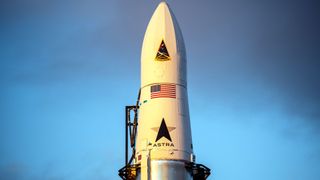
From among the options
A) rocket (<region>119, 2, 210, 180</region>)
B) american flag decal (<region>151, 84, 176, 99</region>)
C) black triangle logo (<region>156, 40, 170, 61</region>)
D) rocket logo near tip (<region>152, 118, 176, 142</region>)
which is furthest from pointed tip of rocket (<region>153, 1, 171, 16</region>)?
rocket logo near tip (<region>152, 118, 176, 142</region>)

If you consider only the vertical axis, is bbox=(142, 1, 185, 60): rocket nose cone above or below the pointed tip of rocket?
below

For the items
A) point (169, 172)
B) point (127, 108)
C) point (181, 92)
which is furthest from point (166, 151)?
point (127, 108)

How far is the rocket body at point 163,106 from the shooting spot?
58.5m

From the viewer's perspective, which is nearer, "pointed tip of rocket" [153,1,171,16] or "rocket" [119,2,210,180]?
"rocket" [119,2,210,180]

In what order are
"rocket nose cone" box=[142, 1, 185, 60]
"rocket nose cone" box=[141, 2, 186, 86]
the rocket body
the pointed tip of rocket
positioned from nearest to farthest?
1. the rocket body
2. "rocket nose cone" box=[141, 2, 186, 86]
3. "rocket nose cone" box=[142, 1, 185, 60]
4. the pointed tip of rocket

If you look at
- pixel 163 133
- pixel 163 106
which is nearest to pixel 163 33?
pixel 163 106

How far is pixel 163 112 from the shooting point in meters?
59.8

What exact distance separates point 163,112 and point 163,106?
55cm

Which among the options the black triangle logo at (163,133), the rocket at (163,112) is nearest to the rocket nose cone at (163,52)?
the rocket at (163,112)

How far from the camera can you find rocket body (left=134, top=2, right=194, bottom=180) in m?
58.5

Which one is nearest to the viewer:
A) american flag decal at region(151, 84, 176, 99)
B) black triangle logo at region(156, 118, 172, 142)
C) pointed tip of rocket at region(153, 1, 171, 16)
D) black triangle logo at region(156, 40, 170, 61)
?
black triangle logo at region(156, 118, 172, 142)

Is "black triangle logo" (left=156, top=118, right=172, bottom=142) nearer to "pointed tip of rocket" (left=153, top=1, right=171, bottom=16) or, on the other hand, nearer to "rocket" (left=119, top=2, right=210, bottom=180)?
"rocket" (left=119, top=2, right=210, bottom=180)

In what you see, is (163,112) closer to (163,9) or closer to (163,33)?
(163,33)

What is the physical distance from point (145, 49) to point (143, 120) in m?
A: 6.56
